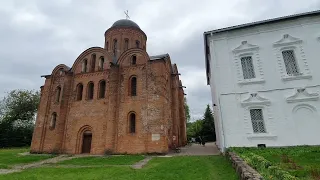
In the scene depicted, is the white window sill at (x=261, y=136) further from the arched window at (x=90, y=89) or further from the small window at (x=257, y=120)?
the arched window at (x=90, y=89)

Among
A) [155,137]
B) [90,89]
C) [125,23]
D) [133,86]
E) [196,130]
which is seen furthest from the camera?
[196,130]

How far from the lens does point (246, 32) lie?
14.9 metres

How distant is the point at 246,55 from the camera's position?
47.4 ft

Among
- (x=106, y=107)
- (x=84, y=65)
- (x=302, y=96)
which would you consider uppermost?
(x=84, y=65)

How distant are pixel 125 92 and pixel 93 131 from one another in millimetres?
4682

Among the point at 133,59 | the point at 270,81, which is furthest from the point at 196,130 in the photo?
the point at 270,81

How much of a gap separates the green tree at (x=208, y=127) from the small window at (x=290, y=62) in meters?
28.0

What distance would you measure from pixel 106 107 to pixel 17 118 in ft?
98.9

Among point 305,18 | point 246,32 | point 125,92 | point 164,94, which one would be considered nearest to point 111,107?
point 125,92

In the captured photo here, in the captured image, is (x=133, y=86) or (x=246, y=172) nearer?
(x=246, y=172)

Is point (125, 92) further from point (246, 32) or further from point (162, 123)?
point (246, 32)

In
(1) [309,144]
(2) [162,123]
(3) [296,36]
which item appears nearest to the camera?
(1) [309,144]

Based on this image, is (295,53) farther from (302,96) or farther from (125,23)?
(125,23)

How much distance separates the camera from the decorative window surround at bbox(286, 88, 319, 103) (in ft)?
41.1
